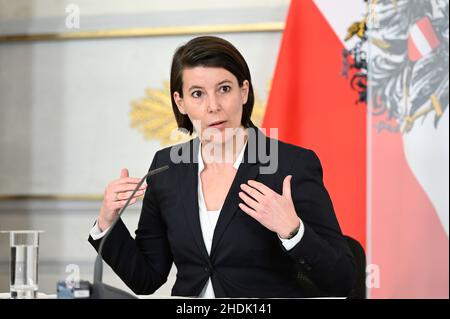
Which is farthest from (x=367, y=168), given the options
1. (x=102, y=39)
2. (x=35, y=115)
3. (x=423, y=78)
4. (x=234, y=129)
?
(x=35, y=115)

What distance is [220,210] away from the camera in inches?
69.0

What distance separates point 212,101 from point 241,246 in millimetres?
422

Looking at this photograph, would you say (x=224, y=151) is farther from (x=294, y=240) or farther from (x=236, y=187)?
(x=294, y=240)

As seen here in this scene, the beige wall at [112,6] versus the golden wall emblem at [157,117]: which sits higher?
the beige wall at [112,6]

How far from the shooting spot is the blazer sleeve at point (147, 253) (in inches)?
69.4

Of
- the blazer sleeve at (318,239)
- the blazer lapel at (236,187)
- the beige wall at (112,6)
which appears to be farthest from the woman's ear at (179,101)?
the beige wall at (112,6)

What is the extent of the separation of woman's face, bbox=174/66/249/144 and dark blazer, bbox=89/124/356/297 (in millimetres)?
114

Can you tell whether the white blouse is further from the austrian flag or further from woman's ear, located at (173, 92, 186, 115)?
the austrian flag

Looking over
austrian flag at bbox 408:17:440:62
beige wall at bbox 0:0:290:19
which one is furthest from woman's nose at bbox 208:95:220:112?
beige wall at bbox 0:0:290:19

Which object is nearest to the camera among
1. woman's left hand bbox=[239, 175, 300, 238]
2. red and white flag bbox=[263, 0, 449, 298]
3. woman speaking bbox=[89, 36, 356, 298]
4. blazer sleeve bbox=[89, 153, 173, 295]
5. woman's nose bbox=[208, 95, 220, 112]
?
woman's left hand bbox=[239, 175, 300, 238]

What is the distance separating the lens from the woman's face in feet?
6.07

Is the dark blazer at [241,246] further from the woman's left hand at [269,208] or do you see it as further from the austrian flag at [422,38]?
the austrian flag at [422,38]

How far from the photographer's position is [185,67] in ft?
6.15

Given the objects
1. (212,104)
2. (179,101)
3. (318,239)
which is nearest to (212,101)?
(212,104)
